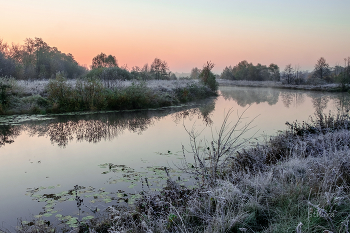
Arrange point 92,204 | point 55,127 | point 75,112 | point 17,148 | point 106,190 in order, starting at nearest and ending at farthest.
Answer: point 92,204 → point 106,190 → point 17,148 → point 55,127 → point 75,112

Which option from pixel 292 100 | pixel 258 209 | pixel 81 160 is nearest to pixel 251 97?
pixel 292 100

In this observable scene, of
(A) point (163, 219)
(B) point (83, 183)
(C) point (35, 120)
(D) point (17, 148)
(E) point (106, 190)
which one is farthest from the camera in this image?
(C) point (35, 120)

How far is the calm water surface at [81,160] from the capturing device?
14.9 feet

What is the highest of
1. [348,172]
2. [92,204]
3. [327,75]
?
[327,75]

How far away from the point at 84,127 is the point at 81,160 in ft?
14.2

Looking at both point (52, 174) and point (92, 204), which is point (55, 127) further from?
point (92, 204)

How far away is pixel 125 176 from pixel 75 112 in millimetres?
10048

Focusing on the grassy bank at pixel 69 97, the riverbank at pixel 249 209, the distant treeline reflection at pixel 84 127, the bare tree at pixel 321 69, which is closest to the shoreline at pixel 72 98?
the grassy bank at pixel 69 97

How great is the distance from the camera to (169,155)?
7.21 meters

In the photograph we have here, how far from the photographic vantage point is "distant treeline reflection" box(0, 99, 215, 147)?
30.6ft

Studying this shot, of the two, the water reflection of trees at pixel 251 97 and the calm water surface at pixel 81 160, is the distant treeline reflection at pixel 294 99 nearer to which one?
the water reflection of trees at pixel 251 97

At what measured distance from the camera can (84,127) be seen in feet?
36.0

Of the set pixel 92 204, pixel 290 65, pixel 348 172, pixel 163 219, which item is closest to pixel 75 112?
pixel 92 204

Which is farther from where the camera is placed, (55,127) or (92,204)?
(55,127)
